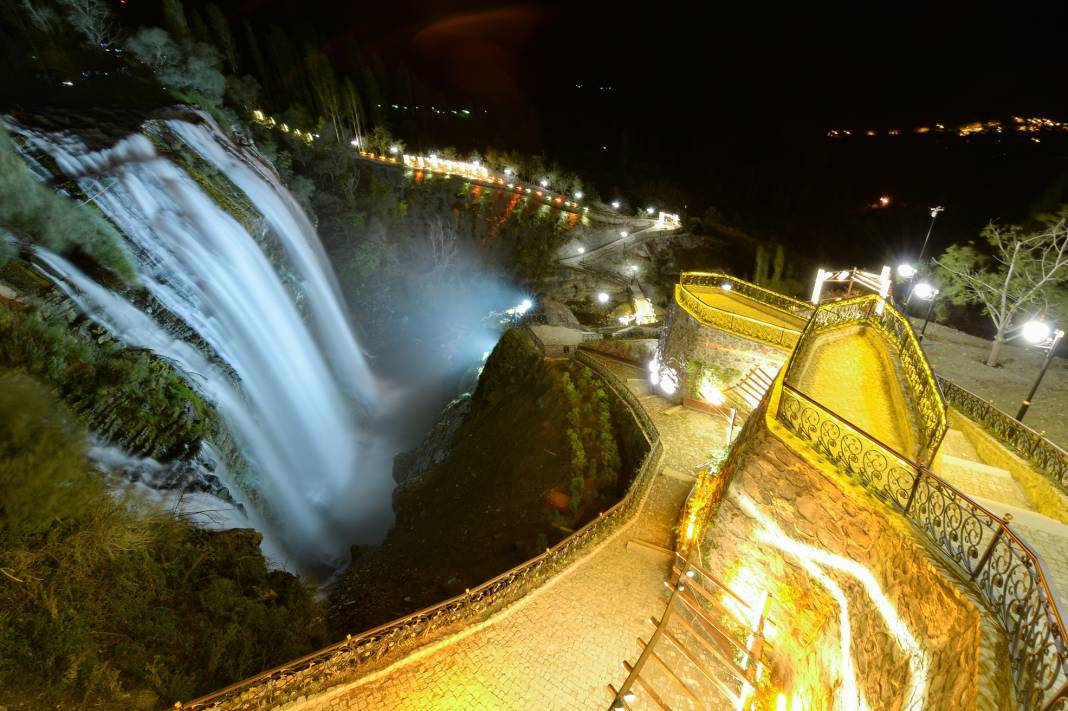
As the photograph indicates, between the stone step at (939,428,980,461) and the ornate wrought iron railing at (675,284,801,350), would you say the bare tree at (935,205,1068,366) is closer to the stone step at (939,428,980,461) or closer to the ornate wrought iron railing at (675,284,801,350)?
the ornate wrought iron railing at (675,284,801,350)

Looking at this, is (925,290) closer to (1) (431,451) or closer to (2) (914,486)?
(2) (914,486)

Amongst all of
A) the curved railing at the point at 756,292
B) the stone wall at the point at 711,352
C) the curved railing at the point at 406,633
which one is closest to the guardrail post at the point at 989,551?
the curved railing at the point at 406,633

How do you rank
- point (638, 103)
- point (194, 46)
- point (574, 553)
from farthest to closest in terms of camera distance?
point (638, 103) → point (194, 46) → point (574, 553)

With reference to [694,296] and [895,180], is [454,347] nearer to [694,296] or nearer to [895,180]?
[694,296]

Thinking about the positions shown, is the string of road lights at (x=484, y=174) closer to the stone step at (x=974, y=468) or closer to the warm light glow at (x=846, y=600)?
the stone step at (x=974, y=468)

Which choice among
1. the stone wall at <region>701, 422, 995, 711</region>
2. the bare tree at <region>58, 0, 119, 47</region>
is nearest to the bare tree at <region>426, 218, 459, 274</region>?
the bare tree at <region>58, 0, 119, 47</region>

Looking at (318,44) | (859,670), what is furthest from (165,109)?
(318,44)

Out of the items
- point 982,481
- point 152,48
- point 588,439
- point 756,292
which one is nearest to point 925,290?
point 756,292
